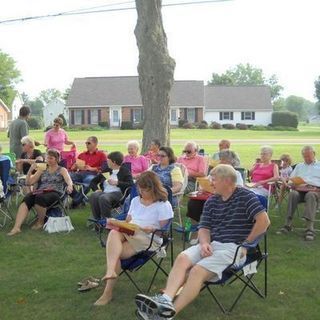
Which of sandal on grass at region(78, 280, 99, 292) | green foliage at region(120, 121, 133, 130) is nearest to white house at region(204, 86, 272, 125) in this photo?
green foliage at region(120, 121, 133, 130)

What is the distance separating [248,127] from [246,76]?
5575cm

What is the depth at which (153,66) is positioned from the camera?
11.5 metres

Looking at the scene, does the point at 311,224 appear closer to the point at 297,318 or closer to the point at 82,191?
the point at 297,318

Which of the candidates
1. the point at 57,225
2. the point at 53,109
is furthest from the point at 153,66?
the point at 53,109

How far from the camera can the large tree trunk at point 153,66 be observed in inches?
450

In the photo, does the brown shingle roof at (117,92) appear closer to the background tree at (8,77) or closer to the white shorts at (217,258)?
the background tree at (8,77)

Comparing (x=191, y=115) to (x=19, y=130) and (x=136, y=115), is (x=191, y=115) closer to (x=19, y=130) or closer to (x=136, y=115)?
(x=136, y=115)

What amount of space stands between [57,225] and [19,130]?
11.2 ft

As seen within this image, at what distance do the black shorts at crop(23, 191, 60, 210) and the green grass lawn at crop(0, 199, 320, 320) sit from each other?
398 millimetres

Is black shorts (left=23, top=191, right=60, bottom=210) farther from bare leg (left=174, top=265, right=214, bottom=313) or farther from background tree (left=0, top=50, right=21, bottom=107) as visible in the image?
background tree (left=0, top=50, right=21, bottom=107)

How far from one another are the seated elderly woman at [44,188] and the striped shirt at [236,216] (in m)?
3.22

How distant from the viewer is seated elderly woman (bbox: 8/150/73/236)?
23.8ft

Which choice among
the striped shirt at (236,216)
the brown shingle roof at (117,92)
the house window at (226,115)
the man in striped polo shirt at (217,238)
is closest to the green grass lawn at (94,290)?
the man in striped polo shirt at (217,238)

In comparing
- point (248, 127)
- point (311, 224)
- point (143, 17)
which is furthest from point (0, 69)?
point (311, 224)
